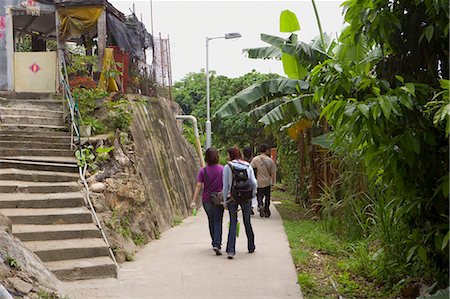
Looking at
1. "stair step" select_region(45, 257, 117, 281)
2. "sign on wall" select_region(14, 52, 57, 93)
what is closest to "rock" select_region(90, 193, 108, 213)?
"stair step" select_region(45, 257, 117, 281)

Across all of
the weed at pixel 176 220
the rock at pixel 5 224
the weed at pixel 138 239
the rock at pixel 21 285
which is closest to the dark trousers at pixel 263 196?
the weed at pixel 176 220

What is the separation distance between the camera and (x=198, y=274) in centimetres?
777

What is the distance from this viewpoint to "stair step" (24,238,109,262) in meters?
7.60

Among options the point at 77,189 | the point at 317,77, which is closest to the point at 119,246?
the point at 77,189

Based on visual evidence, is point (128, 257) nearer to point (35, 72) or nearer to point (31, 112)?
point (31, 112)

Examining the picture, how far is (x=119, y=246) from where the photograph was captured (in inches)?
345

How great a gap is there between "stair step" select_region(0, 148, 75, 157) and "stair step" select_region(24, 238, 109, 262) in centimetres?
326

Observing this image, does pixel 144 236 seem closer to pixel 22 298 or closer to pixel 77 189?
pixel 77 189

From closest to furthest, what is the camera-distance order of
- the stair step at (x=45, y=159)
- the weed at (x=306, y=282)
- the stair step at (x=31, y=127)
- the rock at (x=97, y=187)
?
the weed at (x=306, y=282) < the rock at (x=97, y=187) < the stair step at (x=45, y=159) < the stair step at (x=31, y=127)

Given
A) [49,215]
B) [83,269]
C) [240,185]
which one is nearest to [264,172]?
[240,185]

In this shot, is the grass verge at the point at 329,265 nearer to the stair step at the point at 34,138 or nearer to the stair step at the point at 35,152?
the stair step at the point at 35,152

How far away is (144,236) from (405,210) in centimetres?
589

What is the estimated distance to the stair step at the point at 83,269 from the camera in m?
7.33

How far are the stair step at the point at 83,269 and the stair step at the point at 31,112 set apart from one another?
6.02 metres
